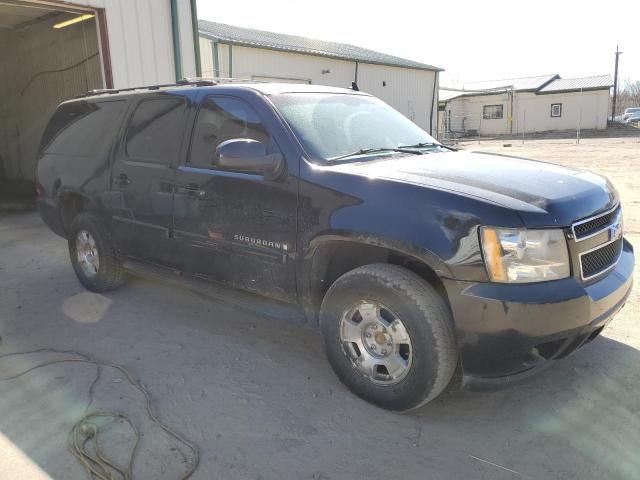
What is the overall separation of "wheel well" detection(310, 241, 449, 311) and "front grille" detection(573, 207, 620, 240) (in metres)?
0.76

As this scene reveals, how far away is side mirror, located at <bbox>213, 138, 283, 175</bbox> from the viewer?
3.29m

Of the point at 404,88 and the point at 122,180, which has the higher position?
the point at 404,88

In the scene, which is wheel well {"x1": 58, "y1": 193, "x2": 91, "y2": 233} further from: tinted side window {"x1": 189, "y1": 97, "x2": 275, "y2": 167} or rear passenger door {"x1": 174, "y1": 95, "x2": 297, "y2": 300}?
tinted side window {"x1": 189, "y1": 97, "x2": 275, "y2": 167}

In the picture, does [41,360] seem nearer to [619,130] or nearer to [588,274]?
[588,274]

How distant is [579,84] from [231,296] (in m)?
43.9

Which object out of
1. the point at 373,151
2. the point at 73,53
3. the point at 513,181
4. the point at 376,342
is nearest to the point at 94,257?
the point at 373,151

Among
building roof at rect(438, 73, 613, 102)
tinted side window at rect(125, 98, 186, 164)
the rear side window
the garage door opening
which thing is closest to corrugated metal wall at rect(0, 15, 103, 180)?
the garage door opening

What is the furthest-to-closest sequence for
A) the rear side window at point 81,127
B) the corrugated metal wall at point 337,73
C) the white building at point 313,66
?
the corrugated metal wall at point 337,73, the white building at point 313,66, the rear side window at point 81,127

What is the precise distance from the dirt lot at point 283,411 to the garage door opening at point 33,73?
717 cm

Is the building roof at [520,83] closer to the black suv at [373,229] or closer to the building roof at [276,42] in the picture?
the building roof at [276,42]

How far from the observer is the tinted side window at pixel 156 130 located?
411cm

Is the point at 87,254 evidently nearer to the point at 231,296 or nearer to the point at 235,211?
the point at 231,296

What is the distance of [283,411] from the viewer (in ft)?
10.2

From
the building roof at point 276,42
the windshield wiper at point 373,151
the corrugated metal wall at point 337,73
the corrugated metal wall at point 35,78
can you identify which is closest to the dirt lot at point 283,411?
the windshield wiper at point 373,151
